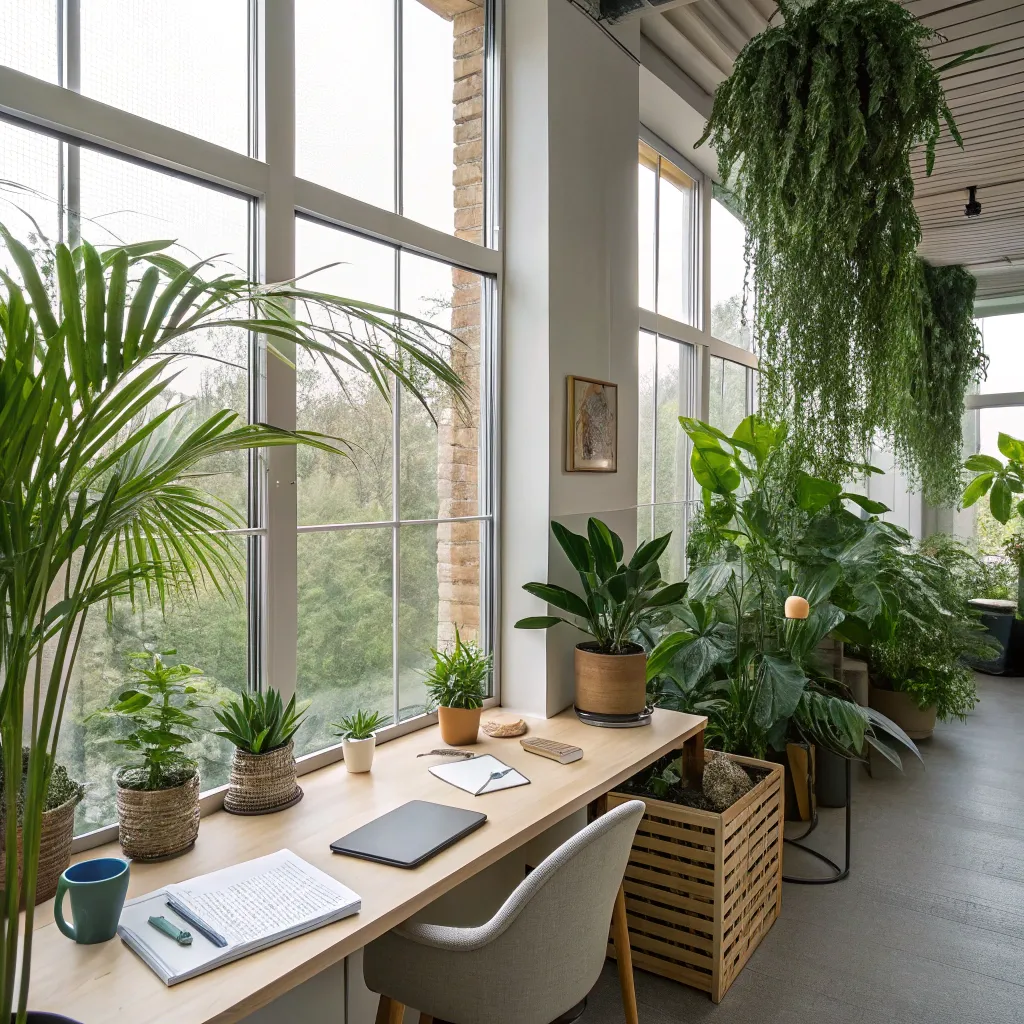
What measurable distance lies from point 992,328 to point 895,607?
17.6ft

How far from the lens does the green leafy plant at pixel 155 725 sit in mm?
1601

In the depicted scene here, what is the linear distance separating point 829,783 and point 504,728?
6.64 ft

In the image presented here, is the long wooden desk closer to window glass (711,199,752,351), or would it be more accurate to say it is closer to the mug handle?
the mug handle

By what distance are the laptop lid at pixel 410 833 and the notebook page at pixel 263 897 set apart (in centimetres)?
12

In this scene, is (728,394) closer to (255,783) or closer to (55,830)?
(255,783)

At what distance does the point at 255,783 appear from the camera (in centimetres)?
186

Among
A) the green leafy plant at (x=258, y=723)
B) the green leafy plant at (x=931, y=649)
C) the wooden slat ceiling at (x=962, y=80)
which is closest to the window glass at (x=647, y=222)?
the wooden slat ceiling at (x=962, y=80)

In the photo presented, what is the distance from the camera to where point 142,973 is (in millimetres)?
1256

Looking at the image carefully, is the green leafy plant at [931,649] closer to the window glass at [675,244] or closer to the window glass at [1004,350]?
the window glass at [675,244]

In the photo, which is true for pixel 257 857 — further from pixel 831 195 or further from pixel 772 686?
pixel 831 195

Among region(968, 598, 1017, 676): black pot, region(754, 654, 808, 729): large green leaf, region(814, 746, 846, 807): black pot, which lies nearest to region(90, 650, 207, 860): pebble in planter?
region(754, 654, 808, 729): large green leaf

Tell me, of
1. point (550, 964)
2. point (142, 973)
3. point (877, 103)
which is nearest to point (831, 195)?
point (877, 103)

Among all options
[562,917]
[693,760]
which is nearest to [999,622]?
[693,760]

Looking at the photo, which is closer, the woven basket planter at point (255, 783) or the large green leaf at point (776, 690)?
the woven basket planter at point (255, 783)
